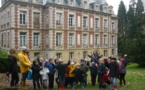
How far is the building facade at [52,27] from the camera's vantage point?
24016 mm

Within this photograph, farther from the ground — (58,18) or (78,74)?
(58,18)

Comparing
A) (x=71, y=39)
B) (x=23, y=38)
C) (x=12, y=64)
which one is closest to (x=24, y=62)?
(x=12, y=64)

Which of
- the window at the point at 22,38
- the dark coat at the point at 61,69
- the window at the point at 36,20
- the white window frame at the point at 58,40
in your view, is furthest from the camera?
the white window frame at the point at 58,40

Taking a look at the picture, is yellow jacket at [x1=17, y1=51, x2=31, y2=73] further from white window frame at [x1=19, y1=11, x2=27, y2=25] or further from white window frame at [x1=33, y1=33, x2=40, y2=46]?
white window frame at [x1=33, y1=33, x2=40, y2=46]

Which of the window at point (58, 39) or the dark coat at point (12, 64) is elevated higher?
the window at point (58, 39)

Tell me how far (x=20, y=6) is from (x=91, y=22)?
13313 millimetres

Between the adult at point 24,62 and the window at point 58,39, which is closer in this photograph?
the adult at point 24,62

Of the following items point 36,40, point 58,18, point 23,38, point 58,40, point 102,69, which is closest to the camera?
point 102,69

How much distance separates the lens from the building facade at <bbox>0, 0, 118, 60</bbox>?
24016 mm

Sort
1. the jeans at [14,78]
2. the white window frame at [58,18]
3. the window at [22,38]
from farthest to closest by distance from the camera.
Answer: the white window frame at [58,18], the window at [22,38], the jeans at [14,78]

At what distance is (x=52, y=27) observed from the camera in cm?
2555

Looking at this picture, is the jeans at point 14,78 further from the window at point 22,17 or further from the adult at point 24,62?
the window at point 22,17

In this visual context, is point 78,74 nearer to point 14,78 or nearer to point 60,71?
point 60,71

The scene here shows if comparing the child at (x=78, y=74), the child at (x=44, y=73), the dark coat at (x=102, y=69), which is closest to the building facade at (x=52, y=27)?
the child at (x=44, y=73)
